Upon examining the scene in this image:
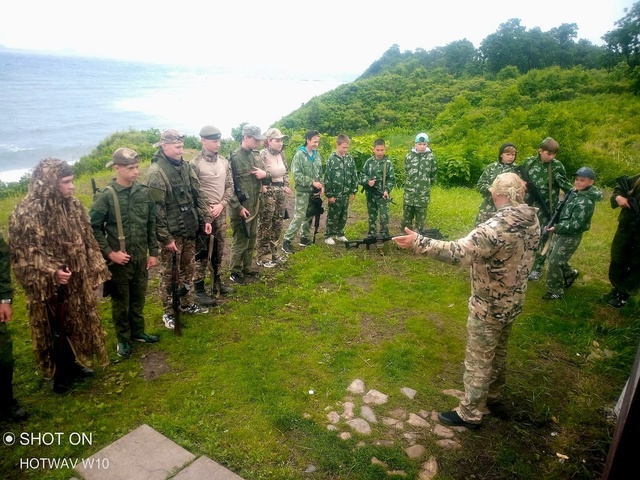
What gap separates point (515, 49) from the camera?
118 feet

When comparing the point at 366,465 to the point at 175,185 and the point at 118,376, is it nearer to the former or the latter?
the point at 118,376

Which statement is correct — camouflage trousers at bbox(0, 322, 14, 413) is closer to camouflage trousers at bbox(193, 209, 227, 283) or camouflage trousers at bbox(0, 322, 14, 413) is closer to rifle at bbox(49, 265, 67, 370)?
rifle at bbox(49, 265, 67, 370)

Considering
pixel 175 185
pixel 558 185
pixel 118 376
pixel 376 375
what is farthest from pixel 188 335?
pixel 558 185

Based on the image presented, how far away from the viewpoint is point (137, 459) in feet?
10.1

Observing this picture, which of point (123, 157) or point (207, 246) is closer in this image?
point (123, 157)

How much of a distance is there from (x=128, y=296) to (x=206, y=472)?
2.13 m

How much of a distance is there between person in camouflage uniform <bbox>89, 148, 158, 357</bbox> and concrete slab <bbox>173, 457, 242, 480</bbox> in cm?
183

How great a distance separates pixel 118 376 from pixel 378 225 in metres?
5.74

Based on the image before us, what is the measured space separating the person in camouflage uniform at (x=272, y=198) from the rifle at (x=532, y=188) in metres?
3.51

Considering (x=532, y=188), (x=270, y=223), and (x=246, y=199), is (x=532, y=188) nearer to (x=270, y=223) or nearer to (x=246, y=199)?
(x=270, y=223)

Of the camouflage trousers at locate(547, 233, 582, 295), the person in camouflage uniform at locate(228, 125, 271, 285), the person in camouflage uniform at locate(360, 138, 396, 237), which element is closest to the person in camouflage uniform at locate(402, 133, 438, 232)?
the person in camouflage uniform at locate(360, 138, 396, 237)

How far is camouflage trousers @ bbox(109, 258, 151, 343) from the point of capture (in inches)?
165

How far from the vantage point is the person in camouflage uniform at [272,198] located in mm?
6297

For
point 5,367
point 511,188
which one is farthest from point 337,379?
point 5,367
